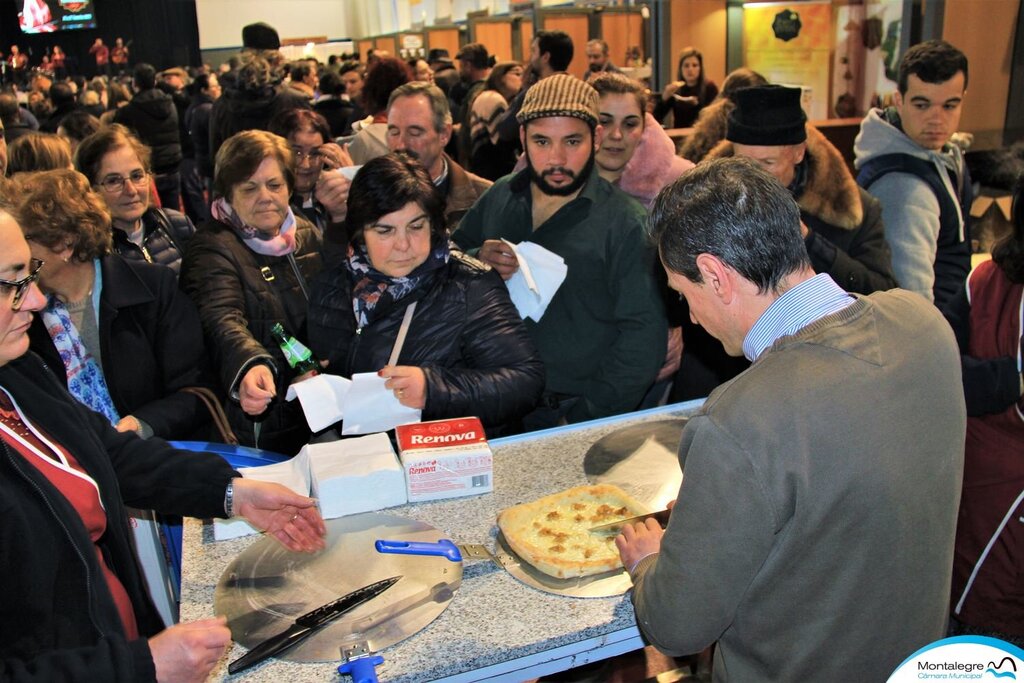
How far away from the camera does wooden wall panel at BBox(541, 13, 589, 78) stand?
854cm

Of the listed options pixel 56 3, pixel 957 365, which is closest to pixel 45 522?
pixel 957 365

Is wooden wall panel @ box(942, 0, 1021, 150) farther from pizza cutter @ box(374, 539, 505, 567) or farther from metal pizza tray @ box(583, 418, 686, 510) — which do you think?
pizza cutter @ box(374, 539, 505, 567)

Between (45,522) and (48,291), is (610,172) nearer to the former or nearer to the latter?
(48,291)

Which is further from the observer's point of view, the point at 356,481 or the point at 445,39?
the point at 445,39

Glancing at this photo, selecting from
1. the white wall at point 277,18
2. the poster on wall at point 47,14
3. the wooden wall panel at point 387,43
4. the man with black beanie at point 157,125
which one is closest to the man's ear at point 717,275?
the poster on wall at point 47,14

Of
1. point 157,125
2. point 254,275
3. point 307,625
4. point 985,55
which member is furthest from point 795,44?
point 307,625

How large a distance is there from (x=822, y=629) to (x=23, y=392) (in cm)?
137

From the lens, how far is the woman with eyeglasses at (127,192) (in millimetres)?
2932

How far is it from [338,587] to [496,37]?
34.5 ft

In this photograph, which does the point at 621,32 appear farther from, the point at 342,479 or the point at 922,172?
the point at 342,479

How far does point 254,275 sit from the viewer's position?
2709 mm

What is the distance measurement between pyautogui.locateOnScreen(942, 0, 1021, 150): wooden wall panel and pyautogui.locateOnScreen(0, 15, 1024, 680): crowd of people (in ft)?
7.98

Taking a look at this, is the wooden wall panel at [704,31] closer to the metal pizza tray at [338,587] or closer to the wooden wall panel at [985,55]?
the wooden wall panel at [985,55]

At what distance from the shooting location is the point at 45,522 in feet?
4.09
